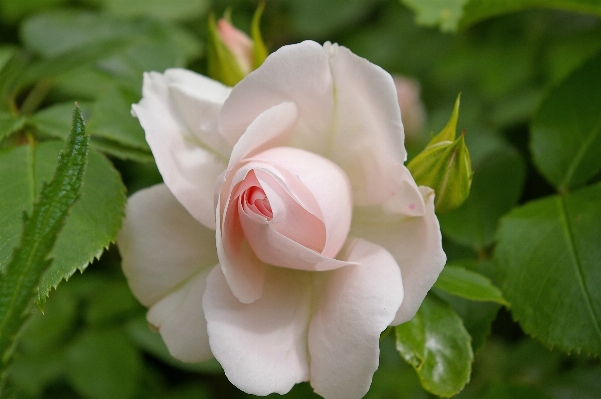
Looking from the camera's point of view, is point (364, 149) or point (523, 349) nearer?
point (364, 149)

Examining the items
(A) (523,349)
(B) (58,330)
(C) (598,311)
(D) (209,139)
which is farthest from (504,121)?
(B) (58,330)

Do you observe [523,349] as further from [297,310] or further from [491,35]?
[491,35]

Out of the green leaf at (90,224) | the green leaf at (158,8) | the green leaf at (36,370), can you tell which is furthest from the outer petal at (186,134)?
the green leaf at (158,8)

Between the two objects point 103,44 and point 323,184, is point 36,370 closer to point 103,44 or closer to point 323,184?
point 103,44

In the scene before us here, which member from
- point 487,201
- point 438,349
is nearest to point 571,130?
point 487,201

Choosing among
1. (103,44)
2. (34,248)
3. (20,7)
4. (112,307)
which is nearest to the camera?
(34,248)

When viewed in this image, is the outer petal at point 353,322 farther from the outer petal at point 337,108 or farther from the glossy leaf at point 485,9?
the glossy leaf at point 485,9

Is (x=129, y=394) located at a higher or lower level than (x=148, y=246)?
lower

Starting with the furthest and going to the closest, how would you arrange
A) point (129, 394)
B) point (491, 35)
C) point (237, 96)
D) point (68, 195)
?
point (491, 35)
point (129, 394)
point (237, 96)
point (68, 195)
